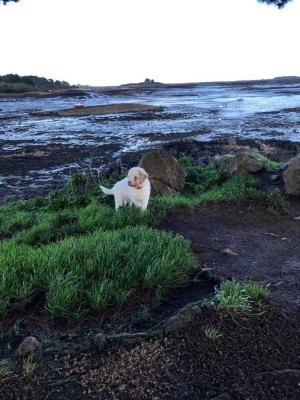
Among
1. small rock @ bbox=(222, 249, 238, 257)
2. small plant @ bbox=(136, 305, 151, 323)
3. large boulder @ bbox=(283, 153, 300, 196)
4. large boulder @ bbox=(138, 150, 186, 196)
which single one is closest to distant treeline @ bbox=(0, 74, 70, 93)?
large boulder @ bbox=(138, 150, 186, 196)

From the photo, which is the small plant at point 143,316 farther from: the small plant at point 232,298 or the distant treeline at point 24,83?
the distant treeline at point 24,83

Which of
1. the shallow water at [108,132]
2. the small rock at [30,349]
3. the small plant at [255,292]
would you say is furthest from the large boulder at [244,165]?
the small rock at [30,349]

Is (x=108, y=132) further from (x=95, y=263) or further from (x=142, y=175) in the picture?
(x=95, y=263)

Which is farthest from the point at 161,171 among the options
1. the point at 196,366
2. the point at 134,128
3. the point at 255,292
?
the point at 134,128

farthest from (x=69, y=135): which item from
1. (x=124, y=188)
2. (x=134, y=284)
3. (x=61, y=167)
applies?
(x=134, y=284)

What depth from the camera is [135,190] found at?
6.68 m

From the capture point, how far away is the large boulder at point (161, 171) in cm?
876

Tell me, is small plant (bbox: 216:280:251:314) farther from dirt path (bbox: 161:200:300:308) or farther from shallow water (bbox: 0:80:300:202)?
shallow water (bbox: 0:80:300:202)

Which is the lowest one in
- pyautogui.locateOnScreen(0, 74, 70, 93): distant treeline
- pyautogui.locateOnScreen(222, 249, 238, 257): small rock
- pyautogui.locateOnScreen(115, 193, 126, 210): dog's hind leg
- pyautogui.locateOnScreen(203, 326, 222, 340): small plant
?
pyautogui.locateOnScreen(0, 74, 70, 93): distant treeline

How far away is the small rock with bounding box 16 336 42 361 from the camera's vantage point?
3.23 meters

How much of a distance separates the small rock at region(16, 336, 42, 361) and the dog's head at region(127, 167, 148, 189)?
348 centimetres

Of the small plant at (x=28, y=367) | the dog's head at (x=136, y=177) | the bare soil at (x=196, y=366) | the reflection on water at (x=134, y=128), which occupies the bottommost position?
the reflection on water at (x=134, y=128)

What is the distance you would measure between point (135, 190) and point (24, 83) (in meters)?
71.1

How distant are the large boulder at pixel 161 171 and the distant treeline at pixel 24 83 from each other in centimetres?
5761
